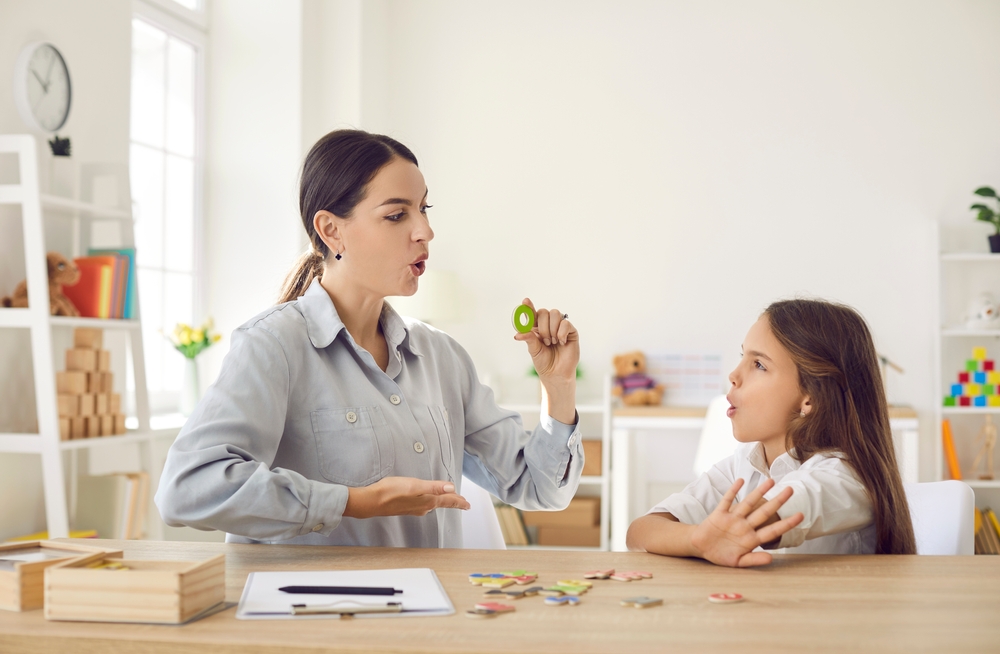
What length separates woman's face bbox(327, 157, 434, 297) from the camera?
4.89ft

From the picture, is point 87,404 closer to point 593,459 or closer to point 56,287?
point 56,287

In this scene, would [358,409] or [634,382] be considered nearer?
[358,409]

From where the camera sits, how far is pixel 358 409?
140 centimetres

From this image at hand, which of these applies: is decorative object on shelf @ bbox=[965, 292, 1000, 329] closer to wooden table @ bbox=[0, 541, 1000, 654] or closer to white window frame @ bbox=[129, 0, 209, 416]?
wooden table @ bbox=[0, 541, 1000, 654]

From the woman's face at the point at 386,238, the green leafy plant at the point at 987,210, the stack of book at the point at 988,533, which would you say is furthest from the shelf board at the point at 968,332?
the woman's face at the point at 386,238

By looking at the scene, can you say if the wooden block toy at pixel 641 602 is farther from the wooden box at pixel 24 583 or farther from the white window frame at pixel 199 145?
the white window frame at pixel 199 145

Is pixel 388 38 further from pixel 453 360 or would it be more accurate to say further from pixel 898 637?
pixel 898 637

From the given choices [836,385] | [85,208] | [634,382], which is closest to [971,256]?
[634,382]

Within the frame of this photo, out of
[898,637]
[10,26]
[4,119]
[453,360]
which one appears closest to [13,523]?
[4,119]

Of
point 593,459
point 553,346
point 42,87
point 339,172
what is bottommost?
point 593,459

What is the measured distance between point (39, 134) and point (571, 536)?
9.52 feet

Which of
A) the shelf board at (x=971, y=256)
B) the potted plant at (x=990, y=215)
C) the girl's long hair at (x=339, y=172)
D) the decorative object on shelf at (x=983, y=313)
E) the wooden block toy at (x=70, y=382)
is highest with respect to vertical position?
the potted plant at (x=990, y=215)

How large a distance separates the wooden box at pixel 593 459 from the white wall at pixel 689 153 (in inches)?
19.5

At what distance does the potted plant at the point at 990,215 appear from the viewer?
409 centimetres
